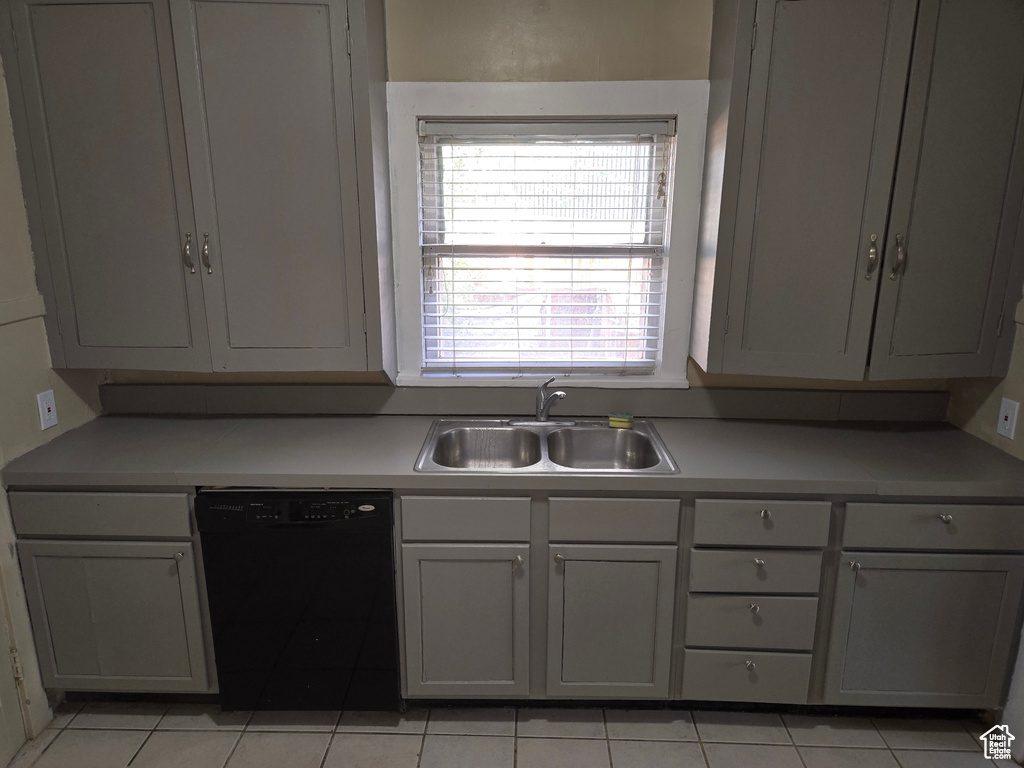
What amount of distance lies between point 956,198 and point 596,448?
4.46 ft

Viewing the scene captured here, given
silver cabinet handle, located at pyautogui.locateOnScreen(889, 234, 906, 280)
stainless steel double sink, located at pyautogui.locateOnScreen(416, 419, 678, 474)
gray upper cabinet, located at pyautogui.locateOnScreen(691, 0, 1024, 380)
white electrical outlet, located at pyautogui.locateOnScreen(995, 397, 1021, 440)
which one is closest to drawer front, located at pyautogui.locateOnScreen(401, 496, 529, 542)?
stainless steel double sink, located at pyautogui.locateOnScreen(416, 419, 678, 474)

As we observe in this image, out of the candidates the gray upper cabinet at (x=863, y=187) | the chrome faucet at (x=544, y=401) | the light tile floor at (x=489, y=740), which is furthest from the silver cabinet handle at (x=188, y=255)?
the gray upper cabinet at (x=863, y=187)

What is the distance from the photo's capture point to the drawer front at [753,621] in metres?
1.88

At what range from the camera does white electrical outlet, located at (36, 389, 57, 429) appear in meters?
2.00

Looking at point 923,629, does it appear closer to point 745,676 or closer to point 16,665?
point 745,676

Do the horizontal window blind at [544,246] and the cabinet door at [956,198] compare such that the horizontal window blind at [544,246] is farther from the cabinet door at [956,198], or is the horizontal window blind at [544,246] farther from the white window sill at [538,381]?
the cabinet door at [956,198]

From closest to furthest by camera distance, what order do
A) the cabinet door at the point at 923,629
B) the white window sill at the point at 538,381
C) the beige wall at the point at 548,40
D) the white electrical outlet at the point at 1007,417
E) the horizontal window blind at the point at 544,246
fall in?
the cabinet door at the point at 923,629
the white electrical outlet at the point at 1007,417
the beige wall at the point at 548,40
the horizontal window blind at the point at 544,246
the white window sill at the point at 538,381

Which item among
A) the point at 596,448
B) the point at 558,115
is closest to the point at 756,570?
the point at 596,448

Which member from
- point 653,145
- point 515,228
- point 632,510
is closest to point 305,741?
point 632,510

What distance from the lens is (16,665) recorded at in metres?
1.87

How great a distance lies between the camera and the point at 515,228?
2.23 m

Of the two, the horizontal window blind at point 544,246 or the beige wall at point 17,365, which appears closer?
the beige wall at point 17,365

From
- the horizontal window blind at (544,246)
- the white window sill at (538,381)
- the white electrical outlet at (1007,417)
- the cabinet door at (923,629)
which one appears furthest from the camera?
the white window sill at (538,381)

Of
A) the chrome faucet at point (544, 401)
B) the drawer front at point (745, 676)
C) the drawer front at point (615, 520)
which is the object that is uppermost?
the chrome faucet at point (544, 401)
